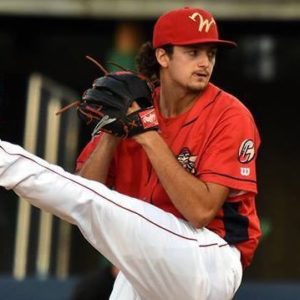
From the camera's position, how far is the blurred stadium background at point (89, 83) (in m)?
7.56

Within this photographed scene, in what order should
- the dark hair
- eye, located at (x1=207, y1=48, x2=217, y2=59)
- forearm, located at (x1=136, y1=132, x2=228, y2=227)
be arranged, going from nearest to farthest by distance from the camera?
forearm, located at (x1=136, y1=132, x2=228, y2=227) → eye, located at (x1=207, y1=48, x2=217, y2=59) → the dark hair

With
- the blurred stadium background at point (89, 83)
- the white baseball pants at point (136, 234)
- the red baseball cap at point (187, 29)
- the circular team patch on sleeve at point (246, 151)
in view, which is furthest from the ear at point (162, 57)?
the blurred stadium background at point (89, 83)

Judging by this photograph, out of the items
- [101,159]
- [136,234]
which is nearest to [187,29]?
[101,159]

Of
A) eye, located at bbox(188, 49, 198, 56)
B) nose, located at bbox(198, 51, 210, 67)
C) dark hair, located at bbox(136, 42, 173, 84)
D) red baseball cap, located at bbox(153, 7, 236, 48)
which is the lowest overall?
dark hair, located at bbox(136, 42, 173, 84)

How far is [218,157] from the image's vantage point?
3.83 meters

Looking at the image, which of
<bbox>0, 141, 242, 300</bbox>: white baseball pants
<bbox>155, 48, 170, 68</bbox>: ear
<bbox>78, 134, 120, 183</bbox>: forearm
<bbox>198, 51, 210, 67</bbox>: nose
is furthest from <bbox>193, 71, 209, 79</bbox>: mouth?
<bbox>0, 141, 242, 300</bbox>: white baseball pants

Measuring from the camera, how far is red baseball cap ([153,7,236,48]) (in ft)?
12.7

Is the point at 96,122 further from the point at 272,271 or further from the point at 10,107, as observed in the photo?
the point at 272,271

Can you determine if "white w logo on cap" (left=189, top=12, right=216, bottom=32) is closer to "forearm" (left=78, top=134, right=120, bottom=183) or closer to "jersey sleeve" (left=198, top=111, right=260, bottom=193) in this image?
"jersey sleeve" (left=198, top=111, right=260, bottom=193)

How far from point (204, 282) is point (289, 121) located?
665 centimetres

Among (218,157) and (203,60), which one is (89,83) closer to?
(203,60)

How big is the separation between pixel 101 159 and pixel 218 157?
1.67ft

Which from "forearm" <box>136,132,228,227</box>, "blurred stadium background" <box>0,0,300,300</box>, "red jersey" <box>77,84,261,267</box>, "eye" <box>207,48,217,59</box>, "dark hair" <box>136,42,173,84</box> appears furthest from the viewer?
"blurred stadium background" <box>0,0,300,300</box>

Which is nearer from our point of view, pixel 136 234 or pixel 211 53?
pixel 136 234
